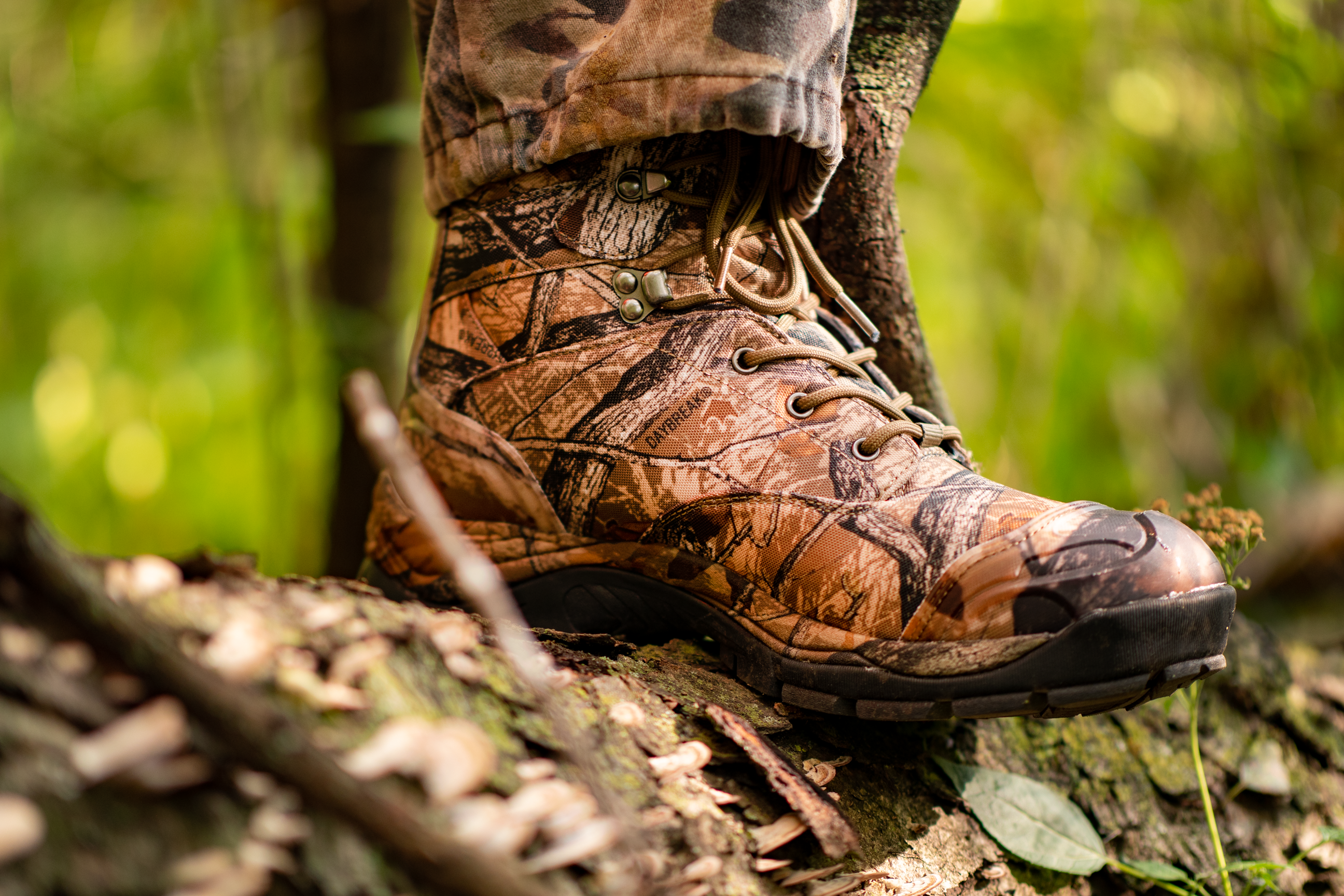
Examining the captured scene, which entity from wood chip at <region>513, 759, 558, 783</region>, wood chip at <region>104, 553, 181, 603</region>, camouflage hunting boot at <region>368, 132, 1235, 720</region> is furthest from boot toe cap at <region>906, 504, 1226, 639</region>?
wood chip at <region>104, 553, 181, 603</region>

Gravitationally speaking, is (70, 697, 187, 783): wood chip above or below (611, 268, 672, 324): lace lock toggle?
below

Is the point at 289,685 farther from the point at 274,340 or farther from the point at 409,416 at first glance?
the point at 274,340

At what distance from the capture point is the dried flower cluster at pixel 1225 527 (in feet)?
2.94

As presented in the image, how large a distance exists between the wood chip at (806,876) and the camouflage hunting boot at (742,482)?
150mm

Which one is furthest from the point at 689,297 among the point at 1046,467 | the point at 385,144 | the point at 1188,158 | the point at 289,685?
the point at 1188,158

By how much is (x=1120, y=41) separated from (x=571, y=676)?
3019 mm

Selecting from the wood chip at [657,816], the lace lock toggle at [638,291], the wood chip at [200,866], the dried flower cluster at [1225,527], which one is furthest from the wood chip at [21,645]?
the dried flower cluster at [1225,527]

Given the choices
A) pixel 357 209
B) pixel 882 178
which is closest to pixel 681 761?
pixel 882 178

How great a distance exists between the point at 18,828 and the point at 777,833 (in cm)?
47

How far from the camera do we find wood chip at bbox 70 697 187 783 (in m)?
0.36

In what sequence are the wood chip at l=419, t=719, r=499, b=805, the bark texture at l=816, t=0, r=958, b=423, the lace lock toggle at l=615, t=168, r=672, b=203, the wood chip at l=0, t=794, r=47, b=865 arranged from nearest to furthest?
the wood chip at l=0, t=794, r=47, b=865
the wood chip at l=419, t=719, r=499, b=805
the lace lock toggle at l=615, t=168, r=672, b=203
the bark texture at l=816, t=0, r=958, b=423

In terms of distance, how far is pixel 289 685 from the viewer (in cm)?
45

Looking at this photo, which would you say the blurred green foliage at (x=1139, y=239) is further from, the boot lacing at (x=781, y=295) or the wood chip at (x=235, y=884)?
the wood chip at (x=235, y=884)

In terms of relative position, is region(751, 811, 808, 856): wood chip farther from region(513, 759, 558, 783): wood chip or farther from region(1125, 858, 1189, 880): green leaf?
region(1125, 858, 1189, 880): green leaf
